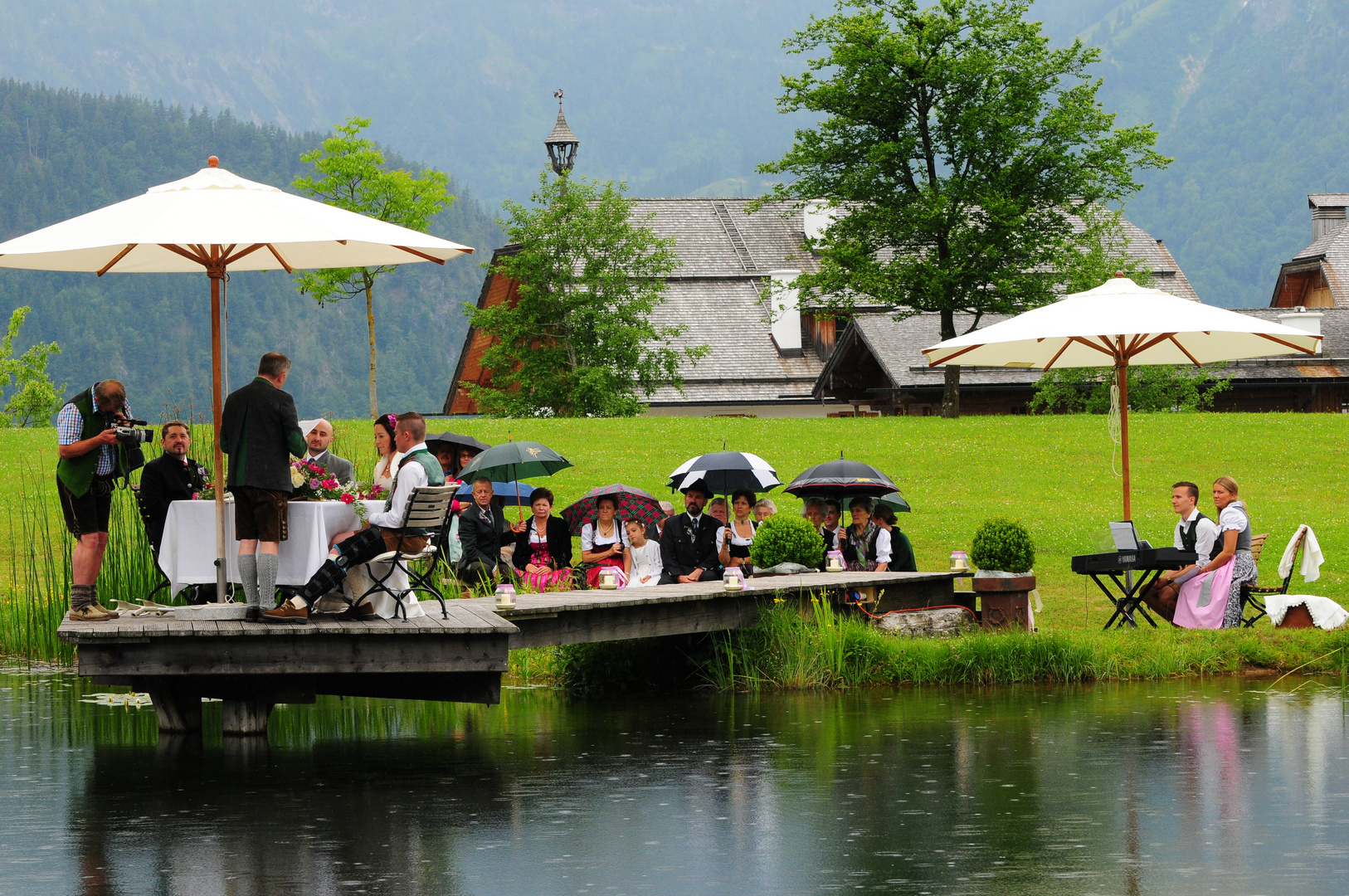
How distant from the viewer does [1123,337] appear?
17031 millimetres

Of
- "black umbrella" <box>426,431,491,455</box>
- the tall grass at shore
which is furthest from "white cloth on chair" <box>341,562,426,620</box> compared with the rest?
"black umbrella" <box>426,431,491,455</box>

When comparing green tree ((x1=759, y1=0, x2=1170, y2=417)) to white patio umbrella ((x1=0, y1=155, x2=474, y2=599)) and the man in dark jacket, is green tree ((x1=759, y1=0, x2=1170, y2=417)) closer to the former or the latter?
white patio umbrella ((x1=0, y1=155, x2=474, y2=599))

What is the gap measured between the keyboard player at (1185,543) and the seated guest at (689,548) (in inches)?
161

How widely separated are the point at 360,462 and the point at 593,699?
12059 mm

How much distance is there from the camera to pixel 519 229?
47.6 m

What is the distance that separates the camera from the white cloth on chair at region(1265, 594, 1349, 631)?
15.1m

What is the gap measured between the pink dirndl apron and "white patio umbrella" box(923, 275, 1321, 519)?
107 cm

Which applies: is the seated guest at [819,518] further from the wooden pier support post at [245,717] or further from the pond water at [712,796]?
the wooden pier support post at [245,717]

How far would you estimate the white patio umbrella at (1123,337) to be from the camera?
51.6 feet

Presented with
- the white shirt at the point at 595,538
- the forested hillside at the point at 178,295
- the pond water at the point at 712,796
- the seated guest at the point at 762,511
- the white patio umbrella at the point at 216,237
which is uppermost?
the forested hillside at the point at 178,295

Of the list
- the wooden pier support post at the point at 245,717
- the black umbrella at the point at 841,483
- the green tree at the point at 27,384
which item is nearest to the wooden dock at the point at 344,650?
the wooden pier support post at the point at 245,717

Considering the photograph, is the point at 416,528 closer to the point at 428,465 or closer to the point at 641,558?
the point at 428,465

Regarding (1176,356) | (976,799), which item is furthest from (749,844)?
(1176,356)

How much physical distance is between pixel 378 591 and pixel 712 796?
127 inches
